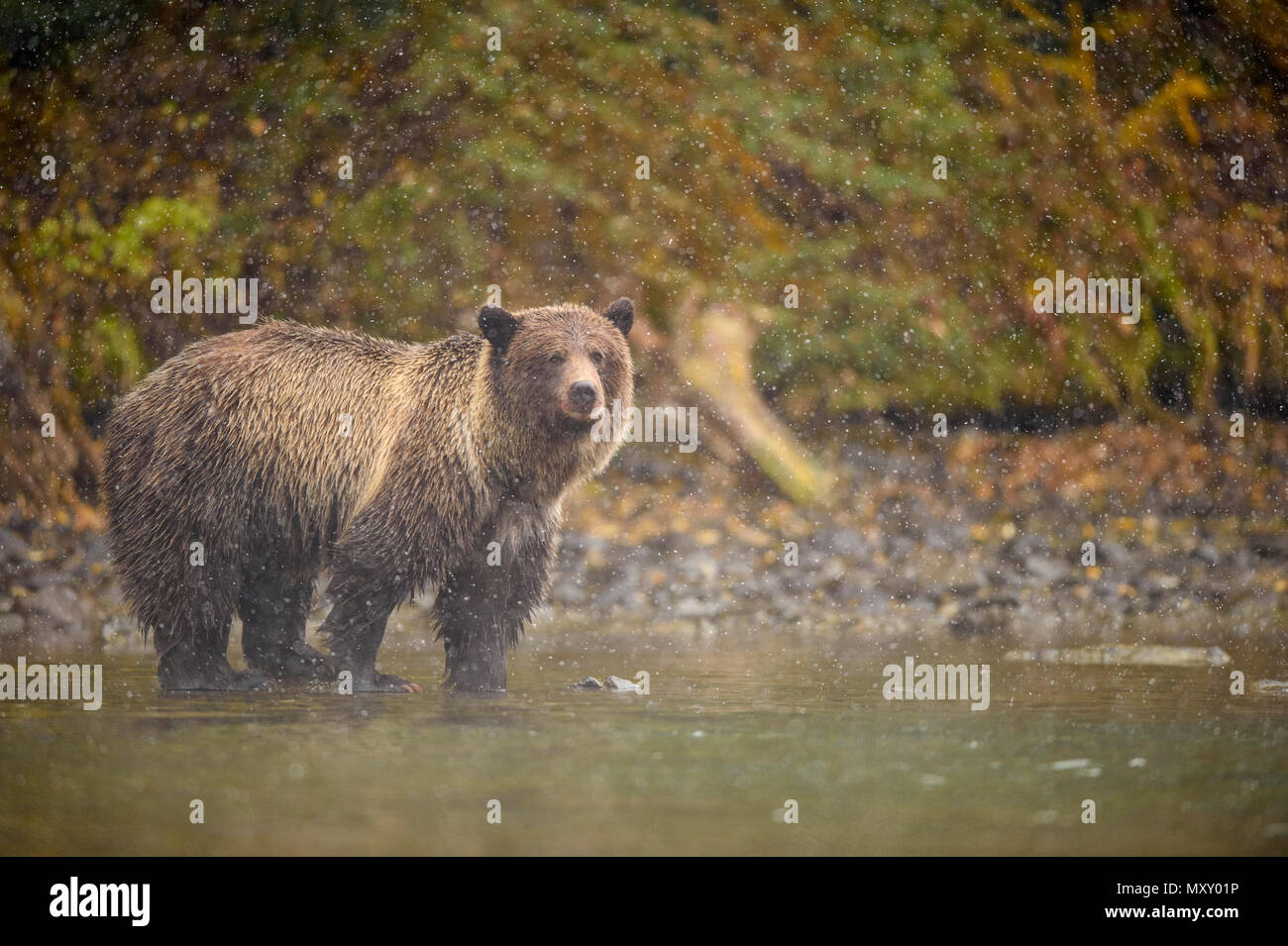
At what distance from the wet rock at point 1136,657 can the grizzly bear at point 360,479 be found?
15.1 ft

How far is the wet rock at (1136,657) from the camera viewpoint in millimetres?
Result: 12656

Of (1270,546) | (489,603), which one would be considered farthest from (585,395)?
(1270,546)

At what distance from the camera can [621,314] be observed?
1162cm

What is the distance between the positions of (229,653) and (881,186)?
11104 mm

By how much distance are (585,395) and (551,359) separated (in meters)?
0.57

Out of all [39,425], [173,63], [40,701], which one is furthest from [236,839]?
[173,63]

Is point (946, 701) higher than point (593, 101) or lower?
lower

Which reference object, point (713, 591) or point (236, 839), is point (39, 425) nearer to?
point (713, 591)

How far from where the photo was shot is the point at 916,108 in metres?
20.9

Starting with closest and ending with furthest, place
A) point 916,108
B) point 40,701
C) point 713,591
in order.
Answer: point 40,701 < point 713,591 < point 916,108

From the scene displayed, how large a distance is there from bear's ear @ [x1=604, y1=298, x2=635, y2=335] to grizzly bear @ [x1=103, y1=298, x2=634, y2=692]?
1 centimetres
